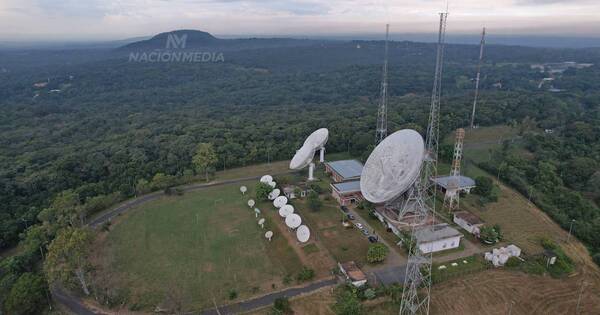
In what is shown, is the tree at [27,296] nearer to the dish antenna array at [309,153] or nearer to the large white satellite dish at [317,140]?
the dish antenna array at [309,153]

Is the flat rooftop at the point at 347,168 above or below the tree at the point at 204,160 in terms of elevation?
below

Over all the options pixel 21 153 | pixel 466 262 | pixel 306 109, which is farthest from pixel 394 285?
pixel 306 109

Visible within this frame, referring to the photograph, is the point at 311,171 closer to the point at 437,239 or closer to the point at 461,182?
the point at 461,182

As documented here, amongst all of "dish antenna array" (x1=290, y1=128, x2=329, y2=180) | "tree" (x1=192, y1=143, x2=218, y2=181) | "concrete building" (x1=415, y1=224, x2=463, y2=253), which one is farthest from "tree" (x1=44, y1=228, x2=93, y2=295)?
"concrete building" (x1=415, y1=224, x2=463, y2=253)

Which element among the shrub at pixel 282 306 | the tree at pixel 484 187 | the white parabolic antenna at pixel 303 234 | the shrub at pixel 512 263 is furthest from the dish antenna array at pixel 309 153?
the shrub at pixel 512 263

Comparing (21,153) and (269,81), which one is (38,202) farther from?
(269,81)

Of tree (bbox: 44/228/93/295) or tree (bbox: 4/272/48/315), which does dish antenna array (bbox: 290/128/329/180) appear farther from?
tree (bbox: 4/272/48/315)
